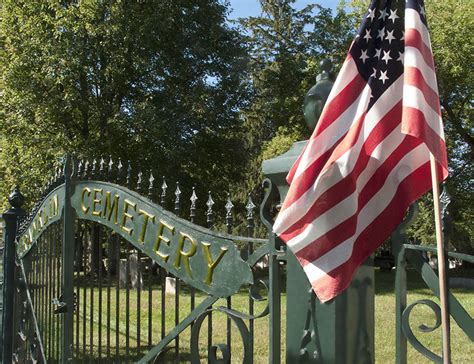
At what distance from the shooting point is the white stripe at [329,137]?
234cm

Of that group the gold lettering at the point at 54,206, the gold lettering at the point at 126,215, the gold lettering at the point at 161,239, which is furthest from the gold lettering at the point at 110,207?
the gold lettering at the point at 54,206

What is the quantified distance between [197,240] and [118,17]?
17.1 m

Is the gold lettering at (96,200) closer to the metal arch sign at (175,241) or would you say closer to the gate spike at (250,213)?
the metal arch sign at (175,241)

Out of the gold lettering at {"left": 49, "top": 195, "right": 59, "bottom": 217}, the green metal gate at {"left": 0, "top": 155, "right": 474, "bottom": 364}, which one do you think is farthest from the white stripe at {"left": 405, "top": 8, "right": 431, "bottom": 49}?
the gold lettering at {"left": 49, "top": 195, "right": 59, "bottom": 217}

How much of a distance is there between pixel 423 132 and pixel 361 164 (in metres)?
0.29

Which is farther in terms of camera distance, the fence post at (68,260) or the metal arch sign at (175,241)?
the fence post at (68,260)

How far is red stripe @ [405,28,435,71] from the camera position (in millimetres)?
2279

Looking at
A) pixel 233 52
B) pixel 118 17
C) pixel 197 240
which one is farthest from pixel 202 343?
pixel 233 52

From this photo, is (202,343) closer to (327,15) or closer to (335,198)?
(335,198)

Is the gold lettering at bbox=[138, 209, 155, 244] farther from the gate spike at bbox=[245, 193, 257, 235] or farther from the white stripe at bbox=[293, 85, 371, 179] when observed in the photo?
the white stripe at bbox=[293, 85, 371, 179]

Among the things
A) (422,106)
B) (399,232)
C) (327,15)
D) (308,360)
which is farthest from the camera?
(327,15)

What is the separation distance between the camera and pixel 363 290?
8.50ft

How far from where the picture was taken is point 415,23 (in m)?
2.32

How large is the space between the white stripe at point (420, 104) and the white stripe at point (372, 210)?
0.18 meters
